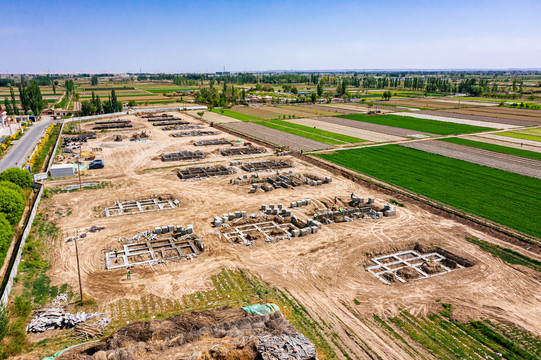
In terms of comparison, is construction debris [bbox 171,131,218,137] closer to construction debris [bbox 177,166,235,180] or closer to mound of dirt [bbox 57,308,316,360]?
construction debris [bbox 177,166,235,180]

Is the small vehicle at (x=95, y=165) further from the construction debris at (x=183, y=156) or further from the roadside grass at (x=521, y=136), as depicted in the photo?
the roadside grass at (x=521, y=136)

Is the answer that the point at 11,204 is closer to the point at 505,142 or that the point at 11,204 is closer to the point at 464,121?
the point at 505,142

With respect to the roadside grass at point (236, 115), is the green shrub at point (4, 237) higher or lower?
lower

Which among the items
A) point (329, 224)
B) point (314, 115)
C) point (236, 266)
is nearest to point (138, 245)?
point (236, 266)

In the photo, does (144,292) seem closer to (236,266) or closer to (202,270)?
(202,270)

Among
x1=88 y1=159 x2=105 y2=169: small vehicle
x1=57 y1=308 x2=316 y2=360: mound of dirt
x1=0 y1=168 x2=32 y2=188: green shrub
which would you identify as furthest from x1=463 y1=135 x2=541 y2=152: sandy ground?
x1=0 y1=168 x2=32 y2=188: green shrub

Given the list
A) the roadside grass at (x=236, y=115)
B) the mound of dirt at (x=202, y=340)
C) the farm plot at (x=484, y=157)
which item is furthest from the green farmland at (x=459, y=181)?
the roadside grass at (x=236, y=115)
